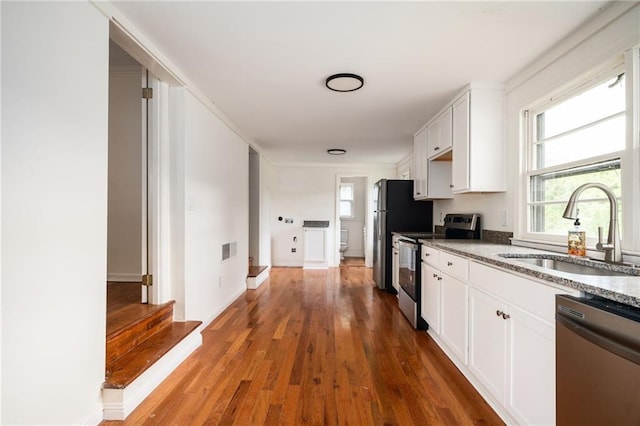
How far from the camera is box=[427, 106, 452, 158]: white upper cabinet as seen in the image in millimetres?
3012

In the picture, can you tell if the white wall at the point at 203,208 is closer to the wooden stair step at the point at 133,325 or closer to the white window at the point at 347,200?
the wooden stair step at the point at 133,325

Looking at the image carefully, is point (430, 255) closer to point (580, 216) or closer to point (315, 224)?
point (580, 216)

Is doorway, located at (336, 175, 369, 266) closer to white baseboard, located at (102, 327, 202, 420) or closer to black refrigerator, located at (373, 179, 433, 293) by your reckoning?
black refrigerator, located at (373, 179, 433, 293)

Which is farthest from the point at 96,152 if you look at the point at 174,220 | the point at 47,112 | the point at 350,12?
the point at 350,12

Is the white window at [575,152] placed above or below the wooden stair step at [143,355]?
above

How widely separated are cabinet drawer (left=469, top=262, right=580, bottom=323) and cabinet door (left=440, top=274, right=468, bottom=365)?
263mm

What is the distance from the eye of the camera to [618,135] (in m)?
1.66

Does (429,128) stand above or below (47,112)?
above

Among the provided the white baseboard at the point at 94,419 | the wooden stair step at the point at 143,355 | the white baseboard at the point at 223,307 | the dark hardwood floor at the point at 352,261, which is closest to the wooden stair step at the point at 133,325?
the wooden stair step at the point at 143,355

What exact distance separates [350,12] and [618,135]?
64.9 inches

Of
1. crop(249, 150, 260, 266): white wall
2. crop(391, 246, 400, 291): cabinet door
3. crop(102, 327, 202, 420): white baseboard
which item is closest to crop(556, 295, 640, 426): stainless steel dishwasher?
crop(102, 327, 202, 420): white baseboard

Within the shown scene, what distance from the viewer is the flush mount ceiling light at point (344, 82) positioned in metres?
2.36

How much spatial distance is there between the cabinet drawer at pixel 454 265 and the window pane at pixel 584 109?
1154 millimetres

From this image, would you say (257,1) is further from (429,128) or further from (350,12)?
(429,128)
